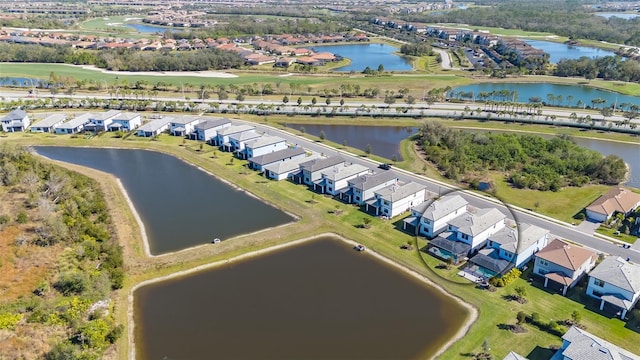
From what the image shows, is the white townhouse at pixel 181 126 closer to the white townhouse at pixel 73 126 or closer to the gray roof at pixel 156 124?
the gray roof at pixel 156 124

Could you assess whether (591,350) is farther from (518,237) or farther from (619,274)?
(518,237)

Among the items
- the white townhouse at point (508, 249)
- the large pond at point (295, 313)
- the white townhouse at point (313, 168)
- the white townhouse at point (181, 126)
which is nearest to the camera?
the large pond at point (295, 313)

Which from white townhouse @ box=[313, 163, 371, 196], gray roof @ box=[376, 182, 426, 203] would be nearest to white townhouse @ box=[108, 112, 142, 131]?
white townhouse @ box=[313, 163, 371, 196]

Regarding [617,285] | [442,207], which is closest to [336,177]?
[442,207]

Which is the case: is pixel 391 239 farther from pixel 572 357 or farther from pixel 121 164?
pixel 121 164

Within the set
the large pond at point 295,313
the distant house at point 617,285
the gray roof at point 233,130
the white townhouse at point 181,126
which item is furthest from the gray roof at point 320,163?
the distant house at point 617,285

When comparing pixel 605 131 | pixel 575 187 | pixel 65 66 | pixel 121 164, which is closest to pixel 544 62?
pixel 605 131
